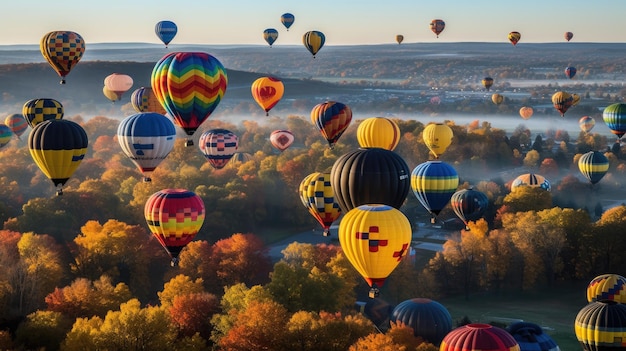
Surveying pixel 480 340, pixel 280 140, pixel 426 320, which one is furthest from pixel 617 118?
pixel 480 340

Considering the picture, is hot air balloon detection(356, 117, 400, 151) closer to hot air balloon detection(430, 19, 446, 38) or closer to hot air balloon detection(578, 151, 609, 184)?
hot air balloon detection(578, 151, 609, 184)

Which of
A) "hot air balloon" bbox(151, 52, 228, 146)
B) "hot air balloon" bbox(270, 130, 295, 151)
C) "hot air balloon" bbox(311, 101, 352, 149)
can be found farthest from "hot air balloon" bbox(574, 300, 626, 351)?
"hot air balloon" bbox(270, 130, 295, 151)

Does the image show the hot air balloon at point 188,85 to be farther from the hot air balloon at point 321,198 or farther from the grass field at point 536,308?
the grass field at point 536,308

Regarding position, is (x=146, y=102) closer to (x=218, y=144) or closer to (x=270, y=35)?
(x=218, y=144)

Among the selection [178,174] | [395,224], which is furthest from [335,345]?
[178,174]

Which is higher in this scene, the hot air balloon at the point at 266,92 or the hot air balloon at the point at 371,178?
the hot air balloon at the point at 266,92

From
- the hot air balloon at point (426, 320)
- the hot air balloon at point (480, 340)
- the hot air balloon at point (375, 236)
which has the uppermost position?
the hot air balloon at point (375, 236)

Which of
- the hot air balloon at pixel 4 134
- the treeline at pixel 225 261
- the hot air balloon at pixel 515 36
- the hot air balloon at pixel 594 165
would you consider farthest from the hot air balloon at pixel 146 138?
the hot air balloon at pixel 515 36
